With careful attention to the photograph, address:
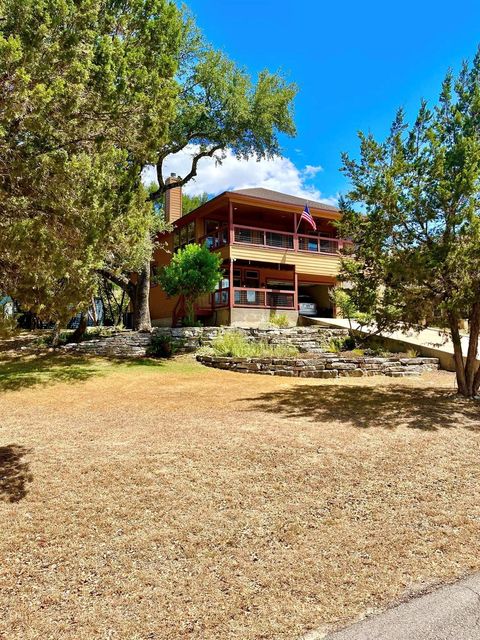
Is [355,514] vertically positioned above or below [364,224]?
below

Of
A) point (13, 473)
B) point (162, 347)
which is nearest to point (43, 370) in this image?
point (162, 347)

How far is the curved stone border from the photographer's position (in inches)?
520

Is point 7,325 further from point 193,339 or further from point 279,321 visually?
point 279,321

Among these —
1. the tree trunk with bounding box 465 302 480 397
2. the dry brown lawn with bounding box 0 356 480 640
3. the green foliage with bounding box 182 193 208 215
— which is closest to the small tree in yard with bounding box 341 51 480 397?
the tree trunk with bounding box 465 302 480 397

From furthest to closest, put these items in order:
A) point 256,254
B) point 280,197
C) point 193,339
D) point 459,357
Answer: point 280,197 → point 256,254 → point 193,339 → point 459,357

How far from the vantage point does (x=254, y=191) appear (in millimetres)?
23703

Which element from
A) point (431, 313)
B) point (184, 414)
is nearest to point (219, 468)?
point (184, 414)

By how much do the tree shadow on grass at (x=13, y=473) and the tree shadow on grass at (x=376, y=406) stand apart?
13.7 ft

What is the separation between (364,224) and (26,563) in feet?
26.5

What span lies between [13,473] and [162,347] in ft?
37.3

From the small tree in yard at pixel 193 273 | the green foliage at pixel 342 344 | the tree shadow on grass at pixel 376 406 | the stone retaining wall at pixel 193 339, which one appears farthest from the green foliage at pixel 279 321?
the tree shadow on grass at pixel 376 406

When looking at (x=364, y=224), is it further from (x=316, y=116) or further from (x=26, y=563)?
(x=316, y=116)

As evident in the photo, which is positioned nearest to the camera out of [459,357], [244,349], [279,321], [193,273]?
[459,357]

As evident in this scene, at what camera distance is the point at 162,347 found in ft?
53.8
